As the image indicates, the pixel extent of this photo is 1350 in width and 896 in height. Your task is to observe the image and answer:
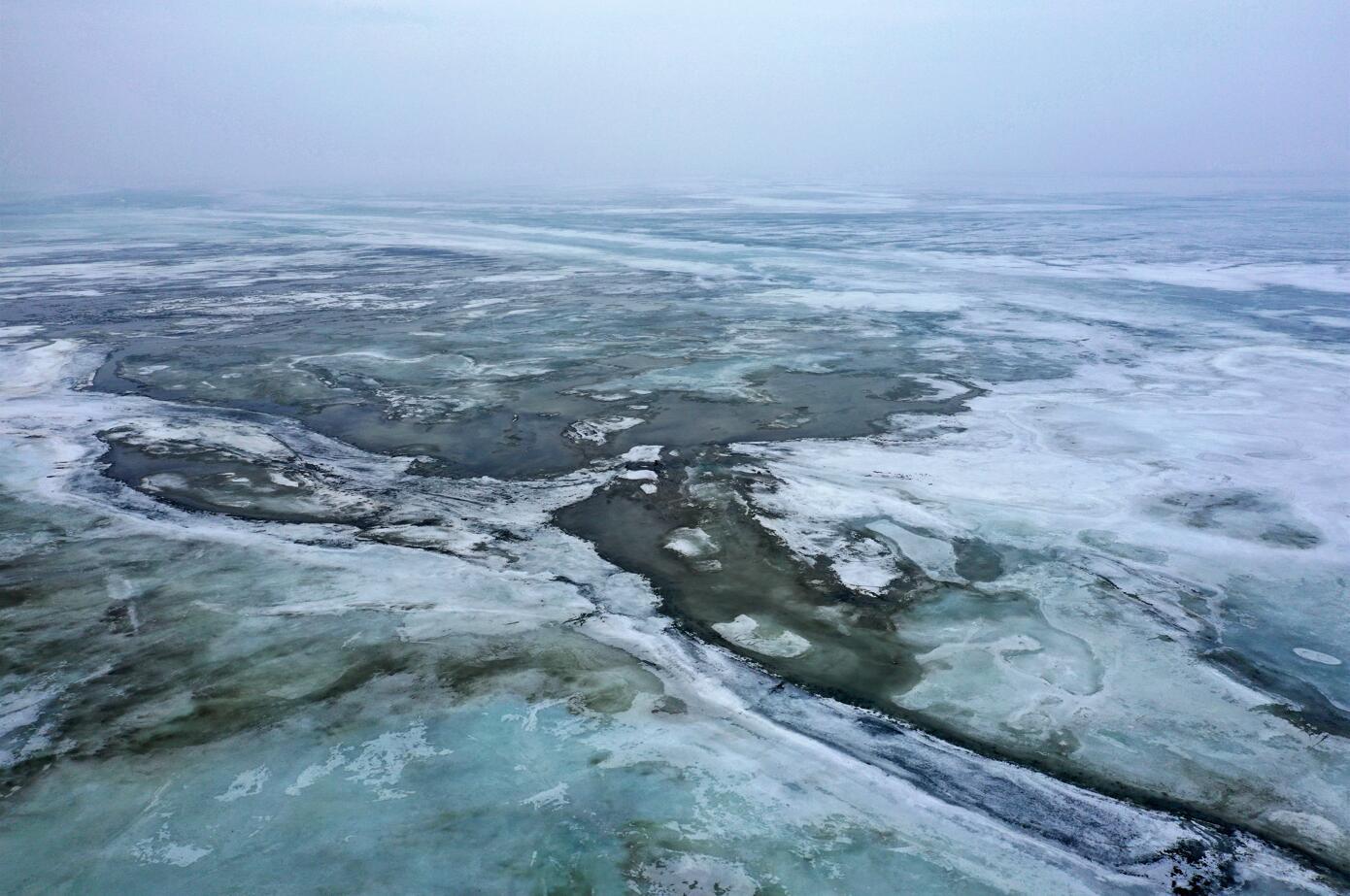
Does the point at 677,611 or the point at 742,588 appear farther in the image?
the point at 742,588

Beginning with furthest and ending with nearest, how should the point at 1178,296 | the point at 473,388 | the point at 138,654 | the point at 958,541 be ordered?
the point at 1178,296, the point at 473,388, the point at 958,541, the point at 138,654

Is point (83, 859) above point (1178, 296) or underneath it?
underneath

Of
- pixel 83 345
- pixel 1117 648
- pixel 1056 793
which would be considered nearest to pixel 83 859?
pixel 1056 793

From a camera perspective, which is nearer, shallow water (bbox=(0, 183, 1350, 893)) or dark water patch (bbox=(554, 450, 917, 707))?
shallow water (bbox=(0, 183, 1350, 893))

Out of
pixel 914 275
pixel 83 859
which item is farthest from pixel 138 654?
pixel 914 275

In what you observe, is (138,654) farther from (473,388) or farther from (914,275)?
(914,275)

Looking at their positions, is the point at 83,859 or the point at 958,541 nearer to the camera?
the point at 83,859

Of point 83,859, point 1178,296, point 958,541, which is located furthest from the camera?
point 1178,296

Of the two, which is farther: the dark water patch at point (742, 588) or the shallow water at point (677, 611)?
the dark water patch at point (742, 588)
